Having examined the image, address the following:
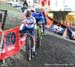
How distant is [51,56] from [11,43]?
107cm

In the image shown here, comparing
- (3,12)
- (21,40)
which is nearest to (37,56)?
(21,40)

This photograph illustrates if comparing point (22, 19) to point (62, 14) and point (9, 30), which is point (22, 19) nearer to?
point (9, 30)

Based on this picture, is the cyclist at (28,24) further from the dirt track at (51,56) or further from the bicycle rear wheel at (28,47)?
the dirt track at (51,56)

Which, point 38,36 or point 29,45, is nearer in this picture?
point 29,45

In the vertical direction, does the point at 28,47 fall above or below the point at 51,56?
above

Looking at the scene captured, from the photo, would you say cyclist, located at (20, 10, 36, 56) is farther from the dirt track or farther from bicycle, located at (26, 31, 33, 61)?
the dirt track

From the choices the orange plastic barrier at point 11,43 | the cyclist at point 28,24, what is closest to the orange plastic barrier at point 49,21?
the cyclist at point 28,24

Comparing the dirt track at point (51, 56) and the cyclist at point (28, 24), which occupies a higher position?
the cyclist at point (28, 24)

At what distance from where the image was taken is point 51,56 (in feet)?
38.6

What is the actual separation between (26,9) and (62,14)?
42.4 inches

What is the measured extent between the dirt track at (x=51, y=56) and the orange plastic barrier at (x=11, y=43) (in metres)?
0.14

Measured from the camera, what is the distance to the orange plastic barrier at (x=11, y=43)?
11258 millimetres

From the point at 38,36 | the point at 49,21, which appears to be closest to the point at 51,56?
the point at 38,36

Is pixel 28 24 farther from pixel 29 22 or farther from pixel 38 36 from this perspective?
pixel 38 36
